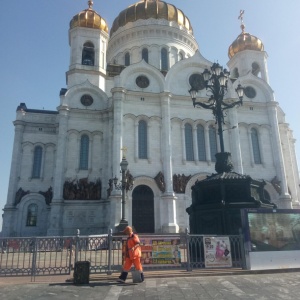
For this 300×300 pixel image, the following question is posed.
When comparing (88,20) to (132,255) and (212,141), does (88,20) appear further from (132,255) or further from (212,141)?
(132,255)

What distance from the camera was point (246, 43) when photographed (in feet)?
105

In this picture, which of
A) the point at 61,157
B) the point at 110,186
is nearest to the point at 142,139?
the point at 110,186

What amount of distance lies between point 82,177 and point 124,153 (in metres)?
4.04

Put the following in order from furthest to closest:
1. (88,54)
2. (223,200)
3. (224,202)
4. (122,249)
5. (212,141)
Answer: (88,54), (212,141), (223,200), (224,202), (122,249)

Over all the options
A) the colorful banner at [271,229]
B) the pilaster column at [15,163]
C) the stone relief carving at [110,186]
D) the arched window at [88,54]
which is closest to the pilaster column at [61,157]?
the stone relief carving at [110,186]

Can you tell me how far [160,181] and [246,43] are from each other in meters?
19.4

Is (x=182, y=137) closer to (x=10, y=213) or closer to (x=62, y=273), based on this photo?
(x=10, y=213)

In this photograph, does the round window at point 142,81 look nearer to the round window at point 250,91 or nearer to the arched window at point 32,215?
the round window at point 250,91

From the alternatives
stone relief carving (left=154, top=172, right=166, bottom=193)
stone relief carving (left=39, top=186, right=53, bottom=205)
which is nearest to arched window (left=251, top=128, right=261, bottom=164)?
stone relief carving (left=154, top=172, right=166, bottom=193)

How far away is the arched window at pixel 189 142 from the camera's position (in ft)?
82.2

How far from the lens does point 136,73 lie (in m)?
26.7

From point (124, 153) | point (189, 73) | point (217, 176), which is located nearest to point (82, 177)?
point (124, 153)

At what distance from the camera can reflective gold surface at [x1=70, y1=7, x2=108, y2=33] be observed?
93.9 ft

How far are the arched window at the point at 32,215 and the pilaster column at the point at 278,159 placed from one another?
2076 cm
